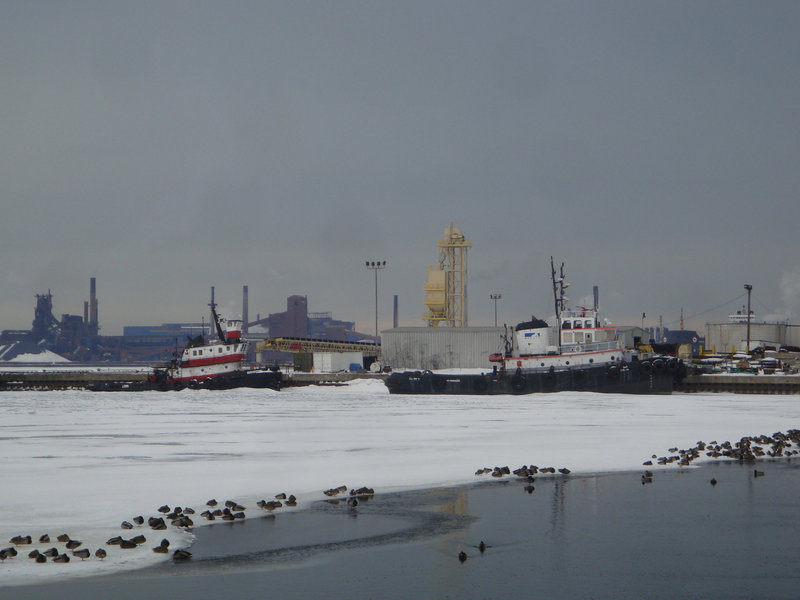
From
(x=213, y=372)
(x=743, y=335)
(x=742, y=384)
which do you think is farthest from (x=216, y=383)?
(x=743, y=335)

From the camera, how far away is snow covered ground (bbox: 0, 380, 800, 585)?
47.9 feet

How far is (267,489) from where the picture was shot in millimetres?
16891

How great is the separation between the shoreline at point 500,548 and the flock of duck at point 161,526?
28 cm

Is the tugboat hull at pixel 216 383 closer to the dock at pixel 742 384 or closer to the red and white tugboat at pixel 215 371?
the red and white tugboat at pixel 215 371

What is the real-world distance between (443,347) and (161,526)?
65.0m

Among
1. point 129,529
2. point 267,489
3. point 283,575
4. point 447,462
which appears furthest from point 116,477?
point 283,575

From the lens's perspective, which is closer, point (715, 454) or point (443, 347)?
point (715, 454)

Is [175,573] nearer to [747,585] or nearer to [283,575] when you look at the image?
[283,575]

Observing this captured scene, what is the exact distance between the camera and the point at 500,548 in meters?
12.1

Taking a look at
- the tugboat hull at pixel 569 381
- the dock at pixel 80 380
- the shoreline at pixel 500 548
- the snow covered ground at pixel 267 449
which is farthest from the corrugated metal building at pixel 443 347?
the shoreline at pixel 500 548

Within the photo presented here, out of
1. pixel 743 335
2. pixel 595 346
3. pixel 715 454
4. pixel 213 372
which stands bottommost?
pixel 715 454

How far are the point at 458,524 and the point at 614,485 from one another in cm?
496

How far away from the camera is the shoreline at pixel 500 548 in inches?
403

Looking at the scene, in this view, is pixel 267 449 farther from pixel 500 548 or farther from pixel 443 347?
pixel 443 347
